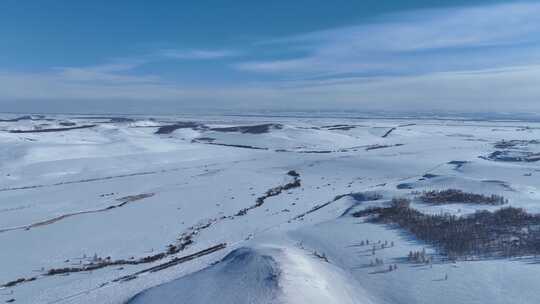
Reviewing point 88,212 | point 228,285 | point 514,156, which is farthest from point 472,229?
point 514,156

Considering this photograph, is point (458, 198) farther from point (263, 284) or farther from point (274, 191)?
point (263, 284)

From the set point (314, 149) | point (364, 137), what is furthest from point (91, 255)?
point (364, 137)

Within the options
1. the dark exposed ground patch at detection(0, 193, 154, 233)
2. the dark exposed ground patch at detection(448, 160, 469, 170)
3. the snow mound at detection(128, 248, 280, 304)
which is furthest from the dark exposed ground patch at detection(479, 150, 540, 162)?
the snow mound at detection(128, 248, 280, 304)

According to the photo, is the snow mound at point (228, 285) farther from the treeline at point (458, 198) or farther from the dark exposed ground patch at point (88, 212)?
the treeline at point (458, 198)

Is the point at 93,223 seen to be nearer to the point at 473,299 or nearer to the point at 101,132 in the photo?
the point at 473,299

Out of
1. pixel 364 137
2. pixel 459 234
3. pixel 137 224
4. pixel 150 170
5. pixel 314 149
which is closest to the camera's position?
pixel 459 234

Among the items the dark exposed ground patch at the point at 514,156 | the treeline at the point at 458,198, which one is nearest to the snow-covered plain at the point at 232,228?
the dark exposed ground patch at the point at 514,156
